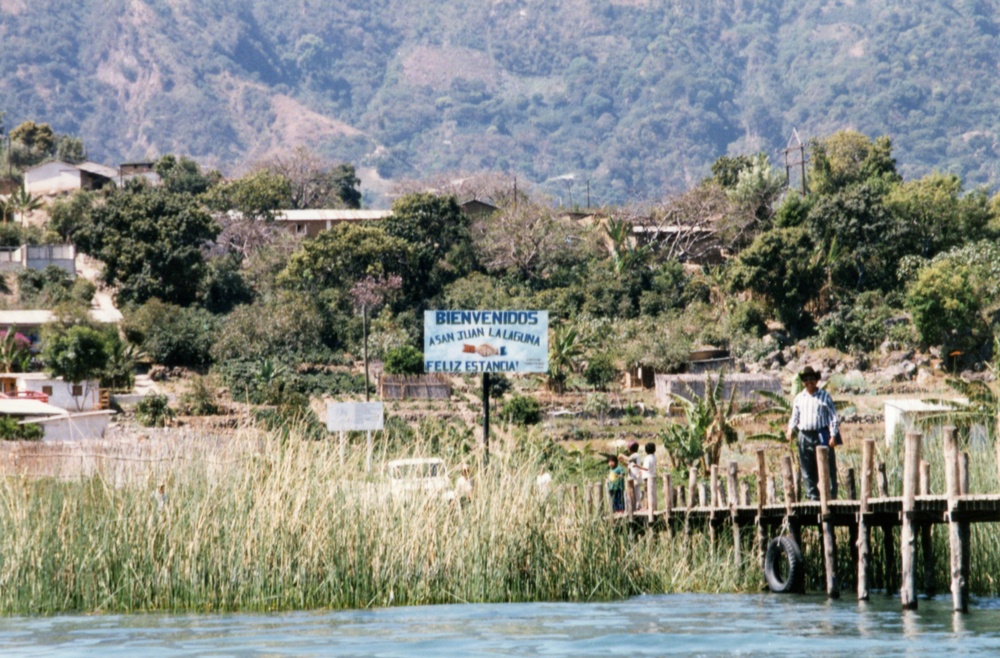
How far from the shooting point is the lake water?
51.7ft

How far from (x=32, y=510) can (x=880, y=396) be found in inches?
1594

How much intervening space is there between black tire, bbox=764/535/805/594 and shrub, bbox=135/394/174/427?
32870 mm

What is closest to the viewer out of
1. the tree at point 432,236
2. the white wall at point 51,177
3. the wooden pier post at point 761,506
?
the wooden pier post at point 761,506

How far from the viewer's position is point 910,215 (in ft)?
224

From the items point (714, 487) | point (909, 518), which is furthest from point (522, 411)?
point (909, 518)

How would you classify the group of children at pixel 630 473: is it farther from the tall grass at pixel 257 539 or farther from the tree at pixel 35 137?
the tree at pixel 35 137

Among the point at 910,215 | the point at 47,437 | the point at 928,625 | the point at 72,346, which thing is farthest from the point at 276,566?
the point at 910,215

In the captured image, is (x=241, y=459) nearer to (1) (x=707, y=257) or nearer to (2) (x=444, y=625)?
(2) (x=444, y=625)

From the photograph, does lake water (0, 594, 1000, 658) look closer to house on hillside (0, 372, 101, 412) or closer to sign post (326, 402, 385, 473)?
sign post (326, 402, 385, 473)

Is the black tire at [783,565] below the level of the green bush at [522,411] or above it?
below

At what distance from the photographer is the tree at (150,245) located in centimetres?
6744

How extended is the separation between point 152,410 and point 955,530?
3818 cm

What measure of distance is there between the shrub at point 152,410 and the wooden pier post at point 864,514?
34723 mm

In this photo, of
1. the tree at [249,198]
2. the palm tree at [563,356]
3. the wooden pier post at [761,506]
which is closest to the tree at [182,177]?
the tree at [249,198]
